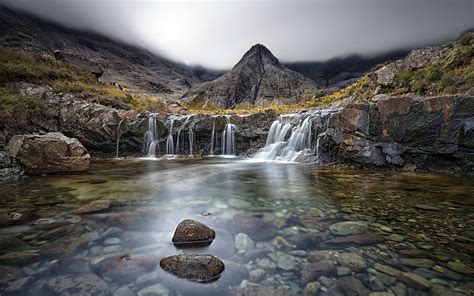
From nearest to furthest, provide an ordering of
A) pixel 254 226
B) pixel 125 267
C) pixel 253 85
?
1. pixel 125 267
2. pixel 254 226
3. pixel 253 85

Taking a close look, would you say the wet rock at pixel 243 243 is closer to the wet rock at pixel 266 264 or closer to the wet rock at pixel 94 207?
the wet rock at pixel 266 264

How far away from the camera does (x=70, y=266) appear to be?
2.76m

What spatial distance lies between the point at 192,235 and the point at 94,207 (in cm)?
260

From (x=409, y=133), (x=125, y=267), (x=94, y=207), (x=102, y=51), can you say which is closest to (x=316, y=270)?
(x=125, y=267)

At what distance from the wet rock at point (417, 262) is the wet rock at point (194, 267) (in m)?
2.09

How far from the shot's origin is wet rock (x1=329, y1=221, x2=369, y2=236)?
3606mm

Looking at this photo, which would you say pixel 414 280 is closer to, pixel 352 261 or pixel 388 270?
pixel 388 270

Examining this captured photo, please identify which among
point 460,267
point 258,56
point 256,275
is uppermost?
point 258,56

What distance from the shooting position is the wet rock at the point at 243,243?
10.6ft

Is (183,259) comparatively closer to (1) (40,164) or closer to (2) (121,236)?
(2) (121,236)

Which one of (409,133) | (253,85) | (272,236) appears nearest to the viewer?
(272,236)

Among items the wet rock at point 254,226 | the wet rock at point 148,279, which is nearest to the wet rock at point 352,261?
the wet rock at point 254,226

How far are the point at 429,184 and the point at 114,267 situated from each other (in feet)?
25.8

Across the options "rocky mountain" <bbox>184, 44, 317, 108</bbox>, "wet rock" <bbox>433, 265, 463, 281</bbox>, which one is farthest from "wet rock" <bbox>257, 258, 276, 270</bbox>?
"rocky mountain" <bbox>184, 44, 317, 108</bbox>
